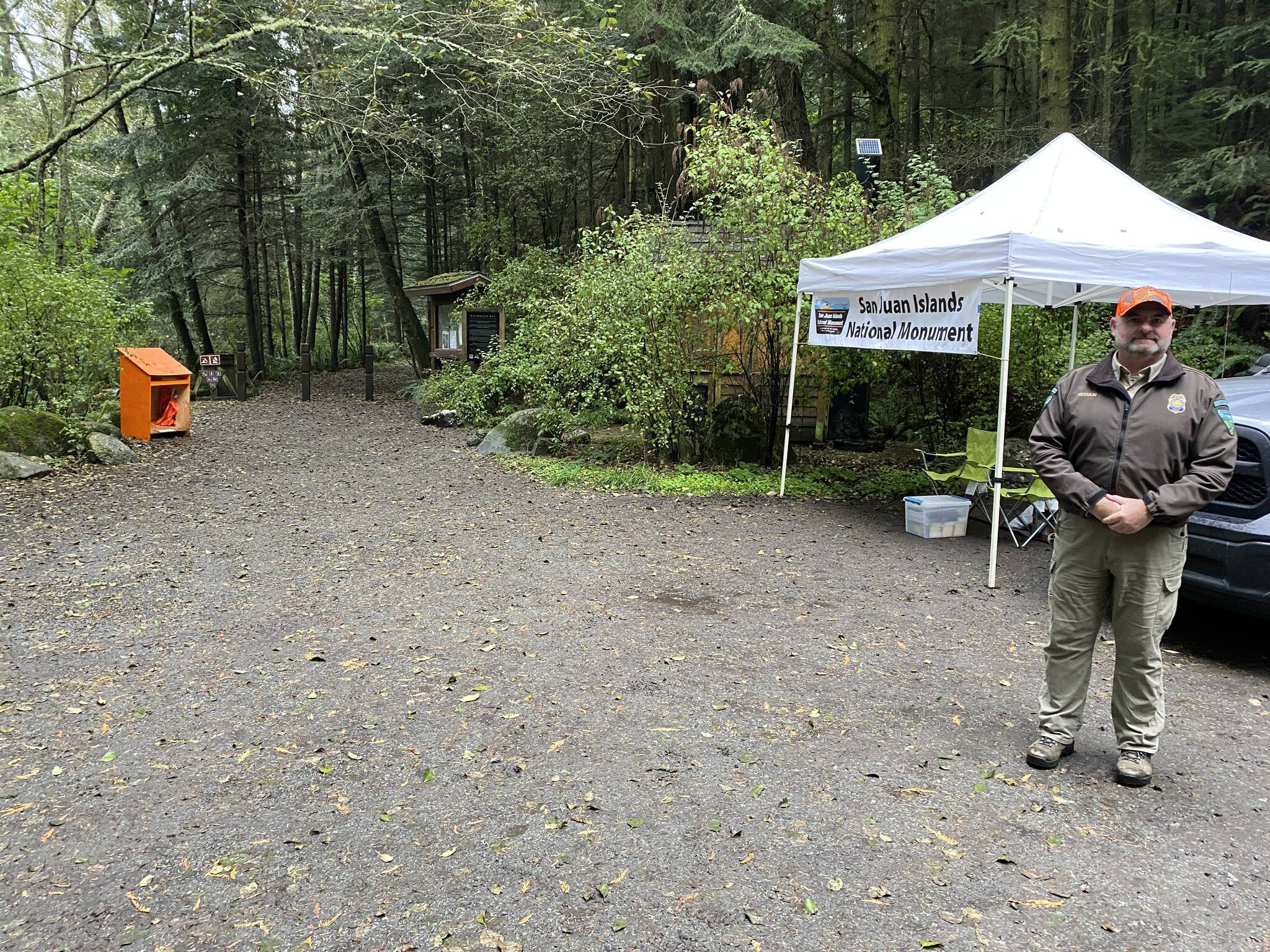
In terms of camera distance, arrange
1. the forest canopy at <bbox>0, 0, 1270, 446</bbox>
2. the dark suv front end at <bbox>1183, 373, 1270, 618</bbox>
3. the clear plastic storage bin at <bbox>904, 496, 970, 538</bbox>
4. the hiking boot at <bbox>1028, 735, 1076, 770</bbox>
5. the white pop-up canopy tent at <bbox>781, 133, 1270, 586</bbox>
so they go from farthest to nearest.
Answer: the forest canopy at <bbox>0, 0, 1270, 446</bbox> < the clear plastic storage bin at <bbox>904, 496, 970, 538</bbox> < the white pop-up canopy tent at <bbox>781, 133, 1270, 586</bbox> < the dark suv front end at <bbox>1183, 373, 1270, 618</bbox> < the hiking boot at <bbox>1028, 735, 1076, 770</bbox>

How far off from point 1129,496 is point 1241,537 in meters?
1.82

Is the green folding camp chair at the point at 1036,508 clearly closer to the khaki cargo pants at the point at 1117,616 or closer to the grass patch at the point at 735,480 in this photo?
the grass patch at the point at 735,480

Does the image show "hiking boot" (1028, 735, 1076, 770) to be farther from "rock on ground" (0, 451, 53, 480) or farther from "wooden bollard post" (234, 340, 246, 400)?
"wooden bollard post" (234, 340, 246, 400)

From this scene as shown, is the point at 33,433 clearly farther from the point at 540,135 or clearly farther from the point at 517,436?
the point at 540,135

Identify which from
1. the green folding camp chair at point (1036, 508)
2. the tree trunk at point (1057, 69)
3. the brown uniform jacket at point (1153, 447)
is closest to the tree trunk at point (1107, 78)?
the tree trunk at point (1057, 69)

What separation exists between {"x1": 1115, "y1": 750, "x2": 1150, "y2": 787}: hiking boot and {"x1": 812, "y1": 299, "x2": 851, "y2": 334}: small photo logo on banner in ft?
18.3

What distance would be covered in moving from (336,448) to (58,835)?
34.0 feet

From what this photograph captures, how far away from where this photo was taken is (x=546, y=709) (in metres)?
4.19

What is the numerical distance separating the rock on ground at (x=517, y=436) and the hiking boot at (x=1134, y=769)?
944 centimetres

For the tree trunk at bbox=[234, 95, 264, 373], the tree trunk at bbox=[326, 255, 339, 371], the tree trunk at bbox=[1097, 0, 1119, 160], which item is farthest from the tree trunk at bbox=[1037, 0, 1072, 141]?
the tree trunk at bbox=[326, 255, 339, 371]

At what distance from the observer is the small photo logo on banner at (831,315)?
27.5 feet

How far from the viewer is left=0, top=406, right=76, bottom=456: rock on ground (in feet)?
32.4

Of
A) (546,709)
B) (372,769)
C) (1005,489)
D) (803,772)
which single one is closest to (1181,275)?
(1005,489)

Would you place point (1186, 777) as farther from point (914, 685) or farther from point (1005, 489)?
point (1005, 489)
